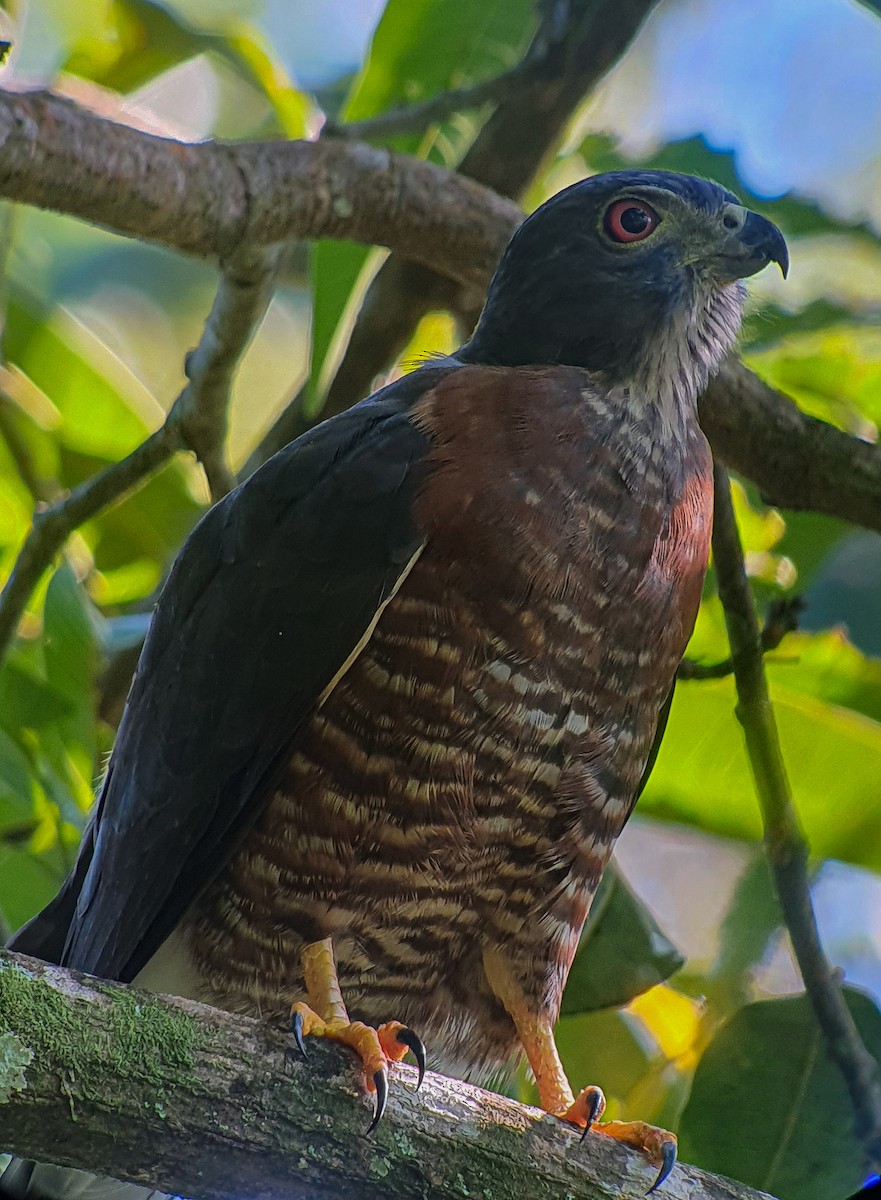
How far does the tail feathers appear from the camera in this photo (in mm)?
2924

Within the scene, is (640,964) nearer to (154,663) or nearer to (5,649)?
(154,663)

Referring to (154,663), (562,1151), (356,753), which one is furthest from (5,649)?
(562,1151)

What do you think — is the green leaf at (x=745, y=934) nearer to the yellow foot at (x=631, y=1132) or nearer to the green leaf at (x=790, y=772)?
the green leaf at (x=790, y=772)

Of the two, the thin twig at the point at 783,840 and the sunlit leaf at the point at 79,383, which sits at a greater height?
the sunlit leaf at the point at 79,383

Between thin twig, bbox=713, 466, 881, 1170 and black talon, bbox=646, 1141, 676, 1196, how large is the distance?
0.61m

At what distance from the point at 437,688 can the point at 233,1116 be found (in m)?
0.89

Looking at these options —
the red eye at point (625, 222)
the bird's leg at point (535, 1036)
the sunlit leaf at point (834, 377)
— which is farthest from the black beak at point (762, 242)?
the bird's leg at point (535, 1036)

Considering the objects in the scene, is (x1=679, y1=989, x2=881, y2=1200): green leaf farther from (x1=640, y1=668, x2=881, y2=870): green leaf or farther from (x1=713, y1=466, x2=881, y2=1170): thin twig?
(x1=640, y1=668, x2=881, y2=870): green leaf

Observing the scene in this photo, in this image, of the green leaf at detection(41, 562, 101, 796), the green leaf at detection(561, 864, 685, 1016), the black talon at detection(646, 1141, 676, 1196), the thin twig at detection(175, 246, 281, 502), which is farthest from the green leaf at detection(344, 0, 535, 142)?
the black talon at detection(646, 1141, 676, 1196)

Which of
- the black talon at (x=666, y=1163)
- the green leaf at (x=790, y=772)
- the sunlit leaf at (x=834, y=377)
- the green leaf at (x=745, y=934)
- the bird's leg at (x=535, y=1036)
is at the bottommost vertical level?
the black talon at (x=666, y=1163)

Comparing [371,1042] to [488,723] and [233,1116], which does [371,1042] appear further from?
[488,723]

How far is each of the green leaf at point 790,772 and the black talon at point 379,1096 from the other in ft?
5.19

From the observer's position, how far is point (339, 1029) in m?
2.35

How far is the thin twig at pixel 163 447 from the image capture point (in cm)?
350
